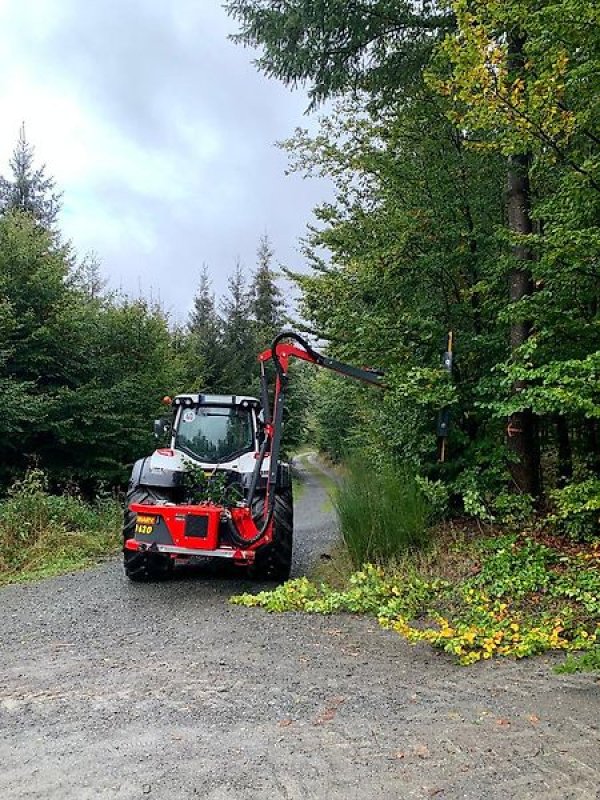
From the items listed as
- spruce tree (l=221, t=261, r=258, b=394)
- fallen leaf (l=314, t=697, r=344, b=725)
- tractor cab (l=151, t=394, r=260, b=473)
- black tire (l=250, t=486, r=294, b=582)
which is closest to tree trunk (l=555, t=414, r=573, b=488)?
black tire (l=250, t=486, r=294, b=582)

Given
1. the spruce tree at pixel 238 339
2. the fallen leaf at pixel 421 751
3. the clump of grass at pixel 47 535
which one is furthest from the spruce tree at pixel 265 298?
the fallen leaf at pixel 421 751

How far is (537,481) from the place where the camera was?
779 centimetres

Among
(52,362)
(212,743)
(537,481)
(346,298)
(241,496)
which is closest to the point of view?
(212,743)

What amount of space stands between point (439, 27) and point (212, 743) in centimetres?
818

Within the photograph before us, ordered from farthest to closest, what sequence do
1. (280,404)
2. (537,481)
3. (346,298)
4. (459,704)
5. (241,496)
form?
(346,298)
(537,481)
(241,496)
(280,404)
(459,704)

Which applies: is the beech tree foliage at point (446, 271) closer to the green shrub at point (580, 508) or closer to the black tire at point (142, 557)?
the green shrub at point (580, 508)

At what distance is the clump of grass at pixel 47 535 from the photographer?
821 cm

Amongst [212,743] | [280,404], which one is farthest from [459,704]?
[280,404]

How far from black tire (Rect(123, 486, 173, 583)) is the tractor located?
11 mm

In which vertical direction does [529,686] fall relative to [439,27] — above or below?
below

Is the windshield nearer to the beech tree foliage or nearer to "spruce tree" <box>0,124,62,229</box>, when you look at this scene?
the beech tree foliage

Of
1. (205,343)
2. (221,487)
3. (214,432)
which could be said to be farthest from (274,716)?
(205,343)

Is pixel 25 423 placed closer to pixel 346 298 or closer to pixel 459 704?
pixel 346 298

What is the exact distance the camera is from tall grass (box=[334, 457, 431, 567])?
696cm
